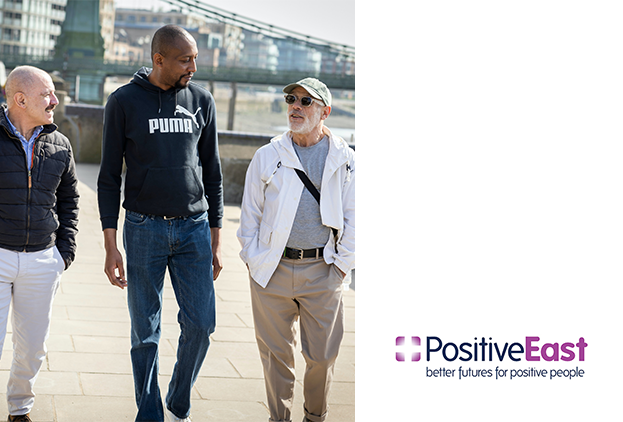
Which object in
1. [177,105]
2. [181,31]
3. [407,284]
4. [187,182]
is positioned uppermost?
[181,31]

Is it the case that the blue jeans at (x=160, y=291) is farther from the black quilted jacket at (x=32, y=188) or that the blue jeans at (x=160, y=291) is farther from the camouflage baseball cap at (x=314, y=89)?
the camouflage baseball cap at (x=314, y=89)

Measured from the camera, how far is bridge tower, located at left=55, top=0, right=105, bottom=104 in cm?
6366

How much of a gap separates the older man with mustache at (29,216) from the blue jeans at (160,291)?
1.04 ft

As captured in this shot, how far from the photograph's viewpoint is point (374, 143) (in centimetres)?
280

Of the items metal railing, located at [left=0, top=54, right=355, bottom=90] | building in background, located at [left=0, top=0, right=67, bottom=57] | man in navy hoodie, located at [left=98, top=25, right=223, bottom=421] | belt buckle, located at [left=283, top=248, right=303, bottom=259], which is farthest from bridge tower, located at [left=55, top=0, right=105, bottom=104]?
belt buckle, located at [left=283, top=248, right=303, bottom=259]

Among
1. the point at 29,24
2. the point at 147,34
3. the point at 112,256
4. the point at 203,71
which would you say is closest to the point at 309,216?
the point at 112,256

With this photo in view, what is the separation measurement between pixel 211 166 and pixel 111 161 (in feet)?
1.44

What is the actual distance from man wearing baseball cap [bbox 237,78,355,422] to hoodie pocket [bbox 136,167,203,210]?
0.92 ft

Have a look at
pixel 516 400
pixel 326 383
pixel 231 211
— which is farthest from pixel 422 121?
pixel 231 211

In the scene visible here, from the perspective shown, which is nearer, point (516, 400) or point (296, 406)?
point (516, 400)

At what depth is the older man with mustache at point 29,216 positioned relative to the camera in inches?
127

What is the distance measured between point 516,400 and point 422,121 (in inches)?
42.2

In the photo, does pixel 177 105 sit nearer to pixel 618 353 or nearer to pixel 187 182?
pixel 187 182

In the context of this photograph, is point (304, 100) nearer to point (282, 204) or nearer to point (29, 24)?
point (282, 204)
